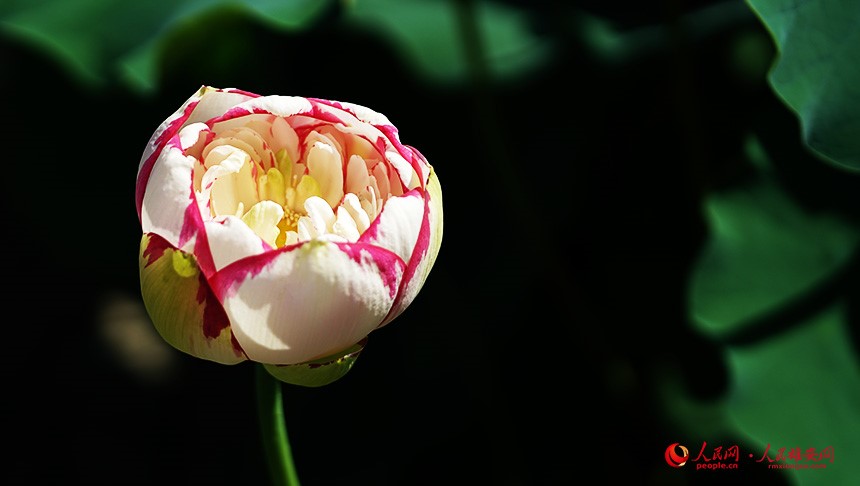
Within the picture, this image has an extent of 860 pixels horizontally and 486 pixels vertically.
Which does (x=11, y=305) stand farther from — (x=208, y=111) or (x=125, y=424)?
(x=208, y=111)

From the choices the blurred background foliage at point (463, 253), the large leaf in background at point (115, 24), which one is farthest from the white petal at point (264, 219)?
the blurred background foliage at point (463, 253)

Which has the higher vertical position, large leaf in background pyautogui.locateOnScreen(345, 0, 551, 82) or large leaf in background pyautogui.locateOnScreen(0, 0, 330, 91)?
large leaf in background pyautogui.locateOnScreen(0, 0, 330, 91)

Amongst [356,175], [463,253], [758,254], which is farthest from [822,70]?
[463,253]

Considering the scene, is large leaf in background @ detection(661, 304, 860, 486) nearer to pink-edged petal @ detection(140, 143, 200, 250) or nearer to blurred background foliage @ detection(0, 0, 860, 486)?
blurred background foliage @ detection(0, 0, 860, 486)

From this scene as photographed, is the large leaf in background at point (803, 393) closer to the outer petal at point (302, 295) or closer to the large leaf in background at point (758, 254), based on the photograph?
the large leaf in background at point (758, 254)

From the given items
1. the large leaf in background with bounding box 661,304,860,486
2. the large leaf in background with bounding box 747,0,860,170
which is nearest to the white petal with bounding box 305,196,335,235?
the large leaf in background with bounding box 747,0,860,170

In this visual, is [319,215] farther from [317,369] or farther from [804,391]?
[804,391]
